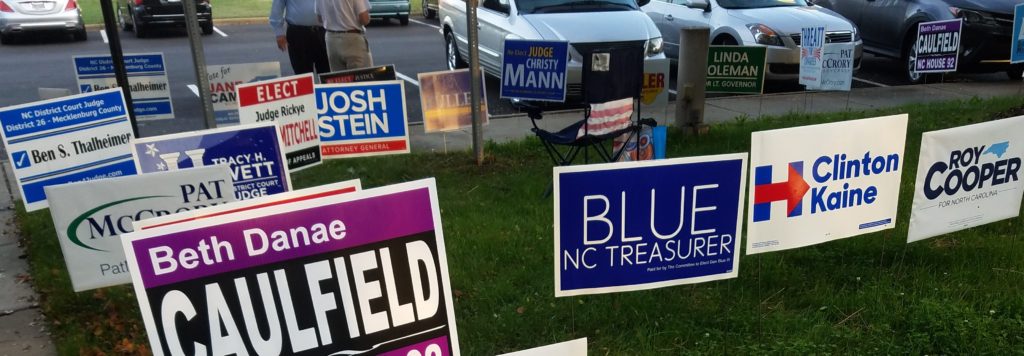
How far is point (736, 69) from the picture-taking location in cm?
792

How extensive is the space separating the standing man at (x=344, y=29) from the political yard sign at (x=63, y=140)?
280 cm

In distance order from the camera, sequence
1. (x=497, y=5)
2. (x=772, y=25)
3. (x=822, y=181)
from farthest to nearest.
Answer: (x=772, y=25) → (x=497, y=5) → (x=822, y=181)

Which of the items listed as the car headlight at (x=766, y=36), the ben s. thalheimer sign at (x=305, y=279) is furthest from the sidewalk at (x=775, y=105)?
the ben s. thalheimer sign at (x=305, y=279)

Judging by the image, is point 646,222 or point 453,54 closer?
point 646,222

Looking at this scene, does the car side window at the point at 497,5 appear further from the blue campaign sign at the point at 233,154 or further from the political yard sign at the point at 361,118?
the blue campaign sign at the point at 233,154

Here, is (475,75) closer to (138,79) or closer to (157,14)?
(138,79)

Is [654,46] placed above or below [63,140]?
below

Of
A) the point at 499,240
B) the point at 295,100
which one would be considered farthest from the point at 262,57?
the point at 499,240

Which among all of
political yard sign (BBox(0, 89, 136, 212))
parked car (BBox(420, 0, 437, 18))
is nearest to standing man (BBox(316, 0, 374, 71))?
political yard sign (BBox(0, 89, 136, 212))

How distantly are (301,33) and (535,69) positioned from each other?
2.22 m

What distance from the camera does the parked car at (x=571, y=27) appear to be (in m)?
8.93

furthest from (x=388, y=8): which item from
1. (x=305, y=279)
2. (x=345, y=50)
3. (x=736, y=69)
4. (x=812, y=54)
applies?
(x=305, y=279)

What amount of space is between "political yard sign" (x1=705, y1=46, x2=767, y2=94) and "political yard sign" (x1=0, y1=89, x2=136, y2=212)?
5248 millimetres

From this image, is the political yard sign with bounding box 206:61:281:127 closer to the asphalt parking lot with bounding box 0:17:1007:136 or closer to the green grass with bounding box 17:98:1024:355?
the green grass with bounding box 17:98:1024:355
